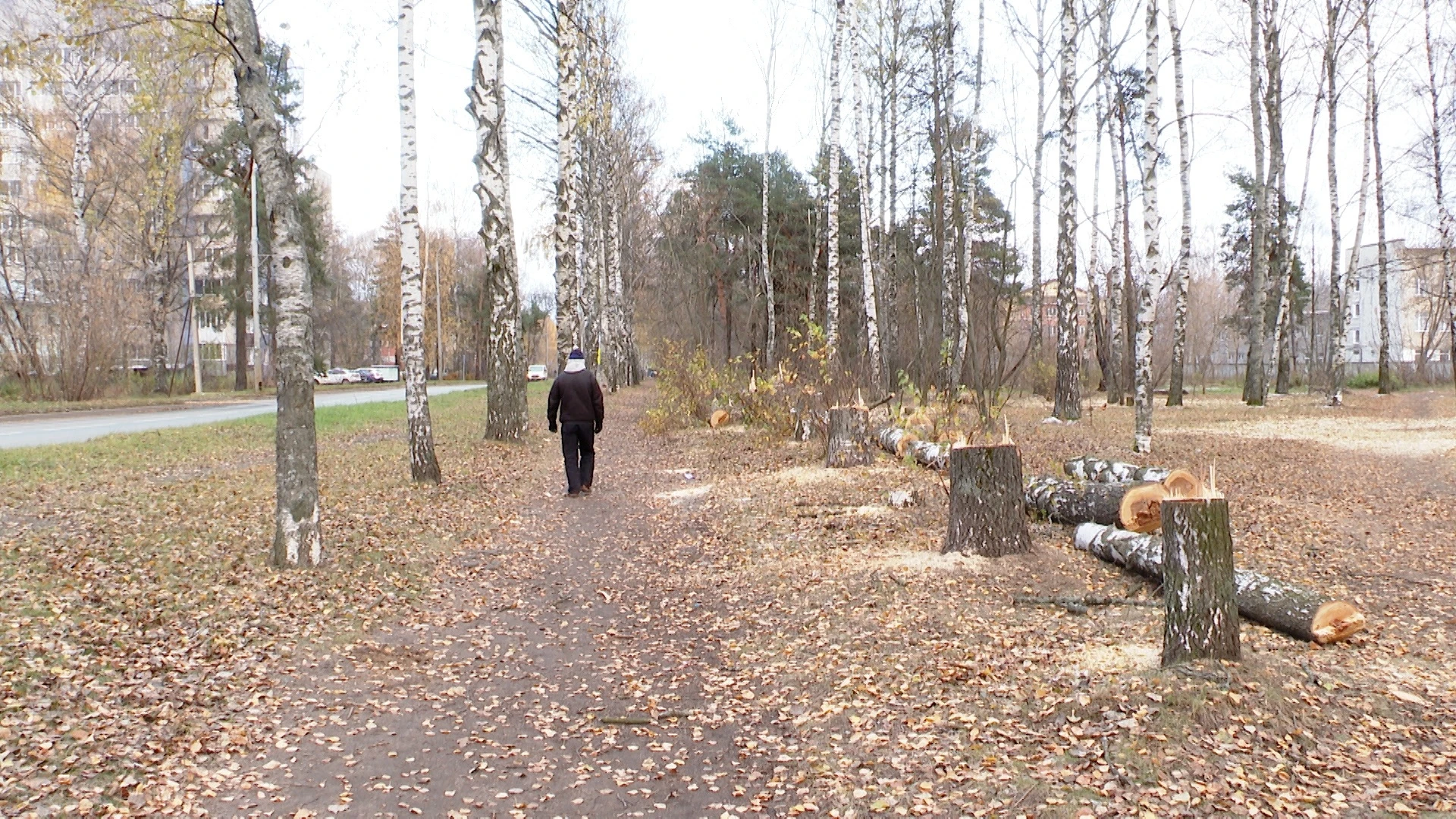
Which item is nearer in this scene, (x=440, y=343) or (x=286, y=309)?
(x=286, y=309)

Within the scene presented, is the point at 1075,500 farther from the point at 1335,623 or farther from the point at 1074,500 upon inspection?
the point at 1335,623

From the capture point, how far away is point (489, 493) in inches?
439

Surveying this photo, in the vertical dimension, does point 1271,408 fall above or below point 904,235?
below

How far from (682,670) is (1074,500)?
14.9 ft

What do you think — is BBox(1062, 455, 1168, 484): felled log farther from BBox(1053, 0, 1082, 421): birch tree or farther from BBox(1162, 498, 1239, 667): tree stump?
BBox(1053, 0, 1082, 421): birch tree

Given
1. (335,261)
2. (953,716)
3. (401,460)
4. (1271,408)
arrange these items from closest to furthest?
1. (953,716)
2. (401,460)
3. (1271,408)
4. (335,261)

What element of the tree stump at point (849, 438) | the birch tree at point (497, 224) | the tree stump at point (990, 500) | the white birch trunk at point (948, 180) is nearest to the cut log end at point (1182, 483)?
the tree stump at point (990, 500)

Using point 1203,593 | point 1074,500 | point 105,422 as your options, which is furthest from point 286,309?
point 105,422

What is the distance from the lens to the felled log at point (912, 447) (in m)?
11.2

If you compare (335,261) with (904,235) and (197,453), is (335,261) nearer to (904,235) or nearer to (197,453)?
(904,235)

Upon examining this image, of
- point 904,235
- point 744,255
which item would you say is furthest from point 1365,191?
point 744,255

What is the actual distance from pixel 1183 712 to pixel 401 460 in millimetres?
11360

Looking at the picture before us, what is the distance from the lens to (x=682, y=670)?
5.61 m

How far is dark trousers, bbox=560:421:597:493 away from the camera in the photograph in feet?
37.9
